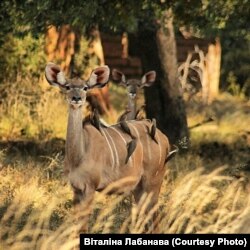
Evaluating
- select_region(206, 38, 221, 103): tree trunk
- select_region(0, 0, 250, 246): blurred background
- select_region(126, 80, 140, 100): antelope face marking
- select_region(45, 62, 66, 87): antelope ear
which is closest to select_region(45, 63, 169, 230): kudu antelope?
select_region(45, 62, 66, 87): antelope ear

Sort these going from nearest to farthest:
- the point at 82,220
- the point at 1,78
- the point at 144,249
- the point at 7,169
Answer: the point at 144,249 < the point at 82,220 < the point at 7,169 < the point at 1,78

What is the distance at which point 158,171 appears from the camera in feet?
33.4

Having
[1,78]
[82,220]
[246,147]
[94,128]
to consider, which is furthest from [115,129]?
[1,78]

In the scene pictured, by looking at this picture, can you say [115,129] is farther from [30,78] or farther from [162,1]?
[30,78]

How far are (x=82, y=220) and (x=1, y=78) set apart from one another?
11.4 meters

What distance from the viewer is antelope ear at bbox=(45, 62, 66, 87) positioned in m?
9.41

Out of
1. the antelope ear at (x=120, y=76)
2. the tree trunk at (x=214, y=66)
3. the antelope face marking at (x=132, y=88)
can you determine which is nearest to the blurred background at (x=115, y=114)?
the antelope ear at (x=120, y=76)

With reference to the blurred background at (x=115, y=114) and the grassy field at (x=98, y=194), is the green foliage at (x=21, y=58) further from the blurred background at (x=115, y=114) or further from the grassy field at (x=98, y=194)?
the grassy field at (x=98, y=194)

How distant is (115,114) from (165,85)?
5.64m

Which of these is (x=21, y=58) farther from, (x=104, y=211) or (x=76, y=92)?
(x=104, y=211)

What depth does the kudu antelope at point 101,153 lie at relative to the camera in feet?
29.8

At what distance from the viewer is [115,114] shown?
22.8 meters

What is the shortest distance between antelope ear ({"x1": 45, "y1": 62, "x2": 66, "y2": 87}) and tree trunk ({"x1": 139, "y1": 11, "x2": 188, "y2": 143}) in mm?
7881

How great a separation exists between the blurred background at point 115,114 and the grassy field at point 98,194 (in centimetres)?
3
